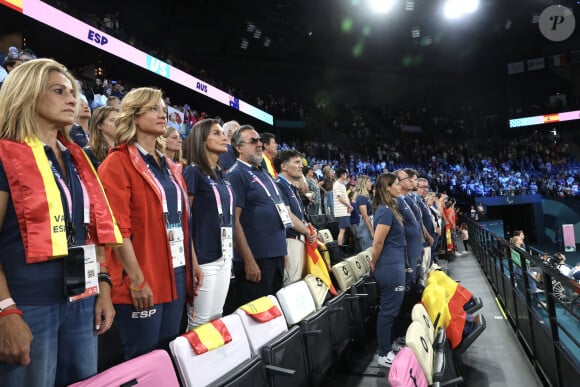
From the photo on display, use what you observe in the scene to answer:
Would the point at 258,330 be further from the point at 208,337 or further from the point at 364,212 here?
the point at 364,212

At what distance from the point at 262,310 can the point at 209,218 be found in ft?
1.71

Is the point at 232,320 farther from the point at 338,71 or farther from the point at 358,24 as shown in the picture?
the point at 338,71

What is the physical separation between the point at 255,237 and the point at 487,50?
22.7 m

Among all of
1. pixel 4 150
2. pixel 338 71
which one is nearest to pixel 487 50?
pixel 338 71

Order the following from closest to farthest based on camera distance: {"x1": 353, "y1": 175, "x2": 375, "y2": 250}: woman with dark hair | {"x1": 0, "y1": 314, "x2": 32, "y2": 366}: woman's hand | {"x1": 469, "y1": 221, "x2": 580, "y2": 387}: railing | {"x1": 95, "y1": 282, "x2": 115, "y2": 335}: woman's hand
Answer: {"x1": 0, "y1": 314, "x2": 32, "y2": 366}: woman's hand < {"x1": 95, "y1": 282, "x2": 115, "y2": 335}: woman's hand < {"x1": 469, "y1": 221, "x2": 580, "y2": 387}: railing < {"x1": 353, "y1": 175, "x2": 375, "y2": 250}: woman with dark hair

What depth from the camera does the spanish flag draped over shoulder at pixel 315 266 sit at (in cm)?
293

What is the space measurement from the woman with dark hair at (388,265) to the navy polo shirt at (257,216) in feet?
2.94

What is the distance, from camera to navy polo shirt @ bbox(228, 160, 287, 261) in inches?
103

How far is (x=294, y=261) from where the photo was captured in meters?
3.02

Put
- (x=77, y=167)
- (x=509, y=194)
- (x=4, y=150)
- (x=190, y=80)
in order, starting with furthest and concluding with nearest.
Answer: (x=509, y=194) < (x=190, y=80) < (x=77, y=167) < (x=4, y=150)

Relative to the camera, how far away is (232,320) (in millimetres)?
1823

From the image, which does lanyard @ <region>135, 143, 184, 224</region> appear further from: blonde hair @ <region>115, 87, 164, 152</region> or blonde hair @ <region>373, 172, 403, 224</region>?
blonde hair @ <region>373, 172, 403, 224</region>

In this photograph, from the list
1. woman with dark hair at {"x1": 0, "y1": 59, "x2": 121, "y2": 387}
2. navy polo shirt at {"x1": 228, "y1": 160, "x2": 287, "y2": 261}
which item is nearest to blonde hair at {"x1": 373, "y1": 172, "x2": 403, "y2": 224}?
navy polo shirt at {"x1": 228, "y1": 160, "x2": 287, "y2": 261}

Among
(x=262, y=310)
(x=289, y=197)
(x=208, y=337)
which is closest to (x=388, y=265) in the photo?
(x=289, y=197)
